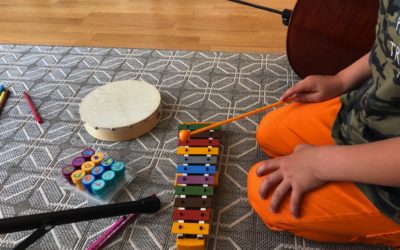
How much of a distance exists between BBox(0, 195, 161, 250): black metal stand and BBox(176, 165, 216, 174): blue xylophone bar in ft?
0.31

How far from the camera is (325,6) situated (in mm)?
1016

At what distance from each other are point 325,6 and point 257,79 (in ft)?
1.16

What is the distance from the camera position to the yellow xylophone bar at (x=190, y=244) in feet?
2.48

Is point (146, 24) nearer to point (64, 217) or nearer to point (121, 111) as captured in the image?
point (121, 111)

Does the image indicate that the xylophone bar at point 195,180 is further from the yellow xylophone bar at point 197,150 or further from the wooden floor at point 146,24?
the wooden floor at point 146,24

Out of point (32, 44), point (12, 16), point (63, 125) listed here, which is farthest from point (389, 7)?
point (12, 16)

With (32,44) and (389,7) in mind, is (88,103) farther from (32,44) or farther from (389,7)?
(389,7)

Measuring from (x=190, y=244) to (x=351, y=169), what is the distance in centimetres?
36

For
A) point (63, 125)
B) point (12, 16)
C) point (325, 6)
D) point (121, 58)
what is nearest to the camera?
point (325, 6)

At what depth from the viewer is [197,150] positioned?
0.95 m

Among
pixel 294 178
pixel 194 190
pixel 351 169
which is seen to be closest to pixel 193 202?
pixel 194 190

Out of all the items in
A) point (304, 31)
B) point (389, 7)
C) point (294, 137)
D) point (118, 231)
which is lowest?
point (118, 231)

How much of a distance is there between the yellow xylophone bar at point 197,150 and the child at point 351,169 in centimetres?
15

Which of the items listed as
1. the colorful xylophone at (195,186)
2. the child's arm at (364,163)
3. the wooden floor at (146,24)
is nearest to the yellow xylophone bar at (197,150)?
the colorful xylophone at (195,186)
